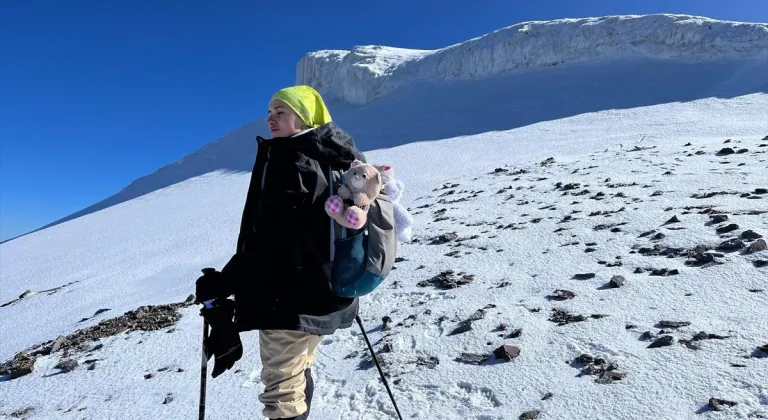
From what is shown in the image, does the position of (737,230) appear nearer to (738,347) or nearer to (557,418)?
(738,347)

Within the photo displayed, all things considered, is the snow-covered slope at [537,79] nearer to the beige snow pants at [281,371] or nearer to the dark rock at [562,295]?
the dark rock at [562,295]

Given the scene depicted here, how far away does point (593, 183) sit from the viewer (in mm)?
8445

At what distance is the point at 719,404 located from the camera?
2.47 metres

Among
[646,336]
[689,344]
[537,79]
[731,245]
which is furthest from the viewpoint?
[537,79]

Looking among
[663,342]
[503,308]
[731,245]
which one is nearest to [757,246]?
[731,245]

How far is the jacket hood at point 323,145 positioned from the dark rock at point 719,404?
2243 mm

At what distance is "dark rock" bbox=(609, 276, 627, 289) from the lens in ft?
13.6

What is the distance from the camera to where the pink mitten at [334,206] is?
2.08 m

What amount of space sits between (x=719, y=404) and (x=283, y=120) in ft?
8.74

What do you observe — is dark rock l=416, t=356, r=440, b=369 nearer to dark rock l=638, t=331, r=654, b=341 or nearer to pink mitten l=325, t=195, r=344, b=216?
dark rock l=638, t=331, r=654, b=341

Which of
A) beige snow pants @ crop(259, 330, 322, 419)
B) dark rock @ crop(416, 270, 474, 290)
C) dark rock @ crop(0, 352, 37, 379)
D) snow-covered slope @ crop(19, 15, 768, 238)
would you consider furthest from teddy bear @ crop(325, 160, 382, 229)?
snow-covered slope @ crop(19, 15, 768, 238)

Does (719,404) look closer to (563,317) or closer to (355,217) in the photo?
(563,317)

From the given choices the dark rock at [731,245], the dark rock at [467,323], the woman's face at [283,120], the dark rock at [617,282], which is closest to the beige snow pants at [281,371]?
the woman's face at [283,120]

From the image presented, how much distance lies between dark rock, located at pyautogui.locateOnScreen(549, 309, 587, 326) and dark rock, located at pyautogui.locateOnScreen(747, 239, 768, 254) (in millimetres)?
1883
